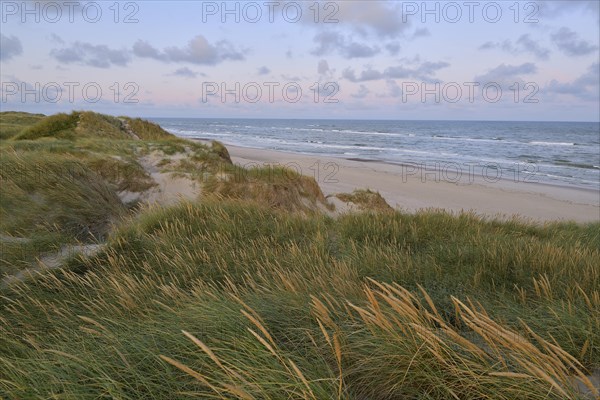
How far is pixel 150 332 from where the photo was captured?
249cm

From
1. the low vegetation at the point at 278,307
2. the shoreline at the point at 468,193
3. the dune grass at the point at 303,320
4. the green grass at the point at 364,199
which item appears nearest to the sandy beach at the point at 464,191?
the shoreline at the point at 468,193

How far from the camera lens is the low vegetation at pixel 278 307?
1.91 metres

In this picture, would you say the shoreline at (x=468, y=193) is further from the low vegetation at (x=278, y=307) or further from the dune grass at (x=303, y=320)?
the dune grass at (x=303, y=320)

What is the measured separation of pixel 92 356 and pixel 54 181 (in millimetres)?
5585

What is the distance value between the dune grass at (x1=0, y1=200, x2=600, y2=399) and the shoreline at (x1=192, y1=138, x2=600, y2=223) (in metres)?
8.97

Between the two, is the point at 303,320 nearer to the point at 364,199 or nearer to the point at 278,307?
the point at 278,307

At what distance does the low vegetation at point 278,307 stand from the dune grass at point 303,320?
16mm

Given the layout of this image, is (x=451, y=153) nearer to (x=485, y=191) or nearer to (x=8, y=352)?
(x=485, y=191)

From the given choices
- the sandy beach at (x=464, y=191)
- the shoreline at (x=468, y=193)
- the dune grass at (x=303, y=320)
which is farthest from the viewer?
the sandy beach at (x=464, y=191)

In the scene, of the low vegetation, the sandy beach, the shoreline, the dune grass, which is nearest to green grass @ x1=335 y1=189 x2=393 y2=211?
the shoreline

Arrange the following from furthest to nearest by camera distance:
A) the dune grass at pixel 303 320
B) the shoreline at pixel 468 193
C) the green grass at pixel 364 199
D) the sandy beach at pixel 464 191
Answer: the sandy beach at pixel 464 191 < the shoreline at pixel 468 193 < the green grass at pixel 364 199 < the dune grass at pixel 303 320

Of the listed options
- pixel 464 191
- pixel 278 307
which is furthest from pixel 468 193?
pixel 278 307

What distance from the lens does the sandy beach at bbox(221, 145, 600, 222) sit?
644 inches

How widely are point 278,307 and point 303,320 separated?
0.21m
